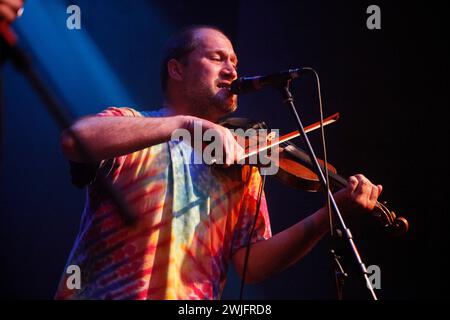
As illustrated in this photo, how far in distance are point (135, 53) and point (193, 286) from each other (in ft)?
6.64

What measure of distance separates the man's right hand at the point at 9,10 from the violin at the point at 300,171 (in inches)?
44.4

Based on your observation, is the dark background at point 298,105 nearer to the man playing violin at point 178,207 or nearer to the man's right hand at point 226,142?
the man playing violin at point 178,207

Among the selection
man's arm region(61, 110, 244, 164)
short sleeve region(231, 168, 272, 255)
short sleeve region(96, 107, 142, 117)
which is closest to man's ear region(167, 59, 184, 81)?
short sleeve region(96, 107, 142, 117)

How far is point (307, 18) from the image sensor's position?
3.11 meters

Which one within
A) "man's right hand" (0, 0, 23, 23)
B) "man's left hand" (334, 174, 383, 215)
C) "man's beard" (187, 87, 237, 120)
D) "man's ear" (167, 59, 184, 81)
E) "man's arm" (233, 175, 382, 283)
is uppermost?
"man's right hand" (0, 0, 23, 23)

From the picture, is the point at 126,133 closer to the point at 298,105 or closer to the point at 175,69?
the point at 175,69

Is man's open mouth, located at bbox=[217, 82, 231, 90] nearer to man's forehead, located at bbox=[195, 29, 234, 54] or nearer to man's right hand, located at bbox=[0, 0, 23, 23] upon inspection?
man's forehead, located at bbox=[195, 29, 234, 54]

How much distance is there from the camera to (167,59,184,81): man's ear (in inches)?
89.1

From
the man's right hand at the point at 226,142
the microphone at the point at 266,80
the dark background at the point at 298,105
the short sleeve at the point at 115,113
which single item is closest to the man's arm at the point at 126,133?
the man's right hand at the point at 226,142

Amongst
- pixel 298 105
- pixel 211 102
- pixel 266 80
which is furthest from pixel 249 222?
pixel 298 105

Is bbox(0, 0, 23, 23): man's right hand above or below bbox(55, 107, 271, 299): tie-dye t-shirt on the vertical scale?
above

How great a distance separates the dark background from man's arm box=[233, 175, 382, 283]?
759 millimetres

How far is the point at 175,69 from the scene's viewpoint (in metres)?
2.30

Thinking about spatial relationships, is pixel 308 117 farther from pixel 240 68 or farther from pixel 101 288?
pixel 101 288
